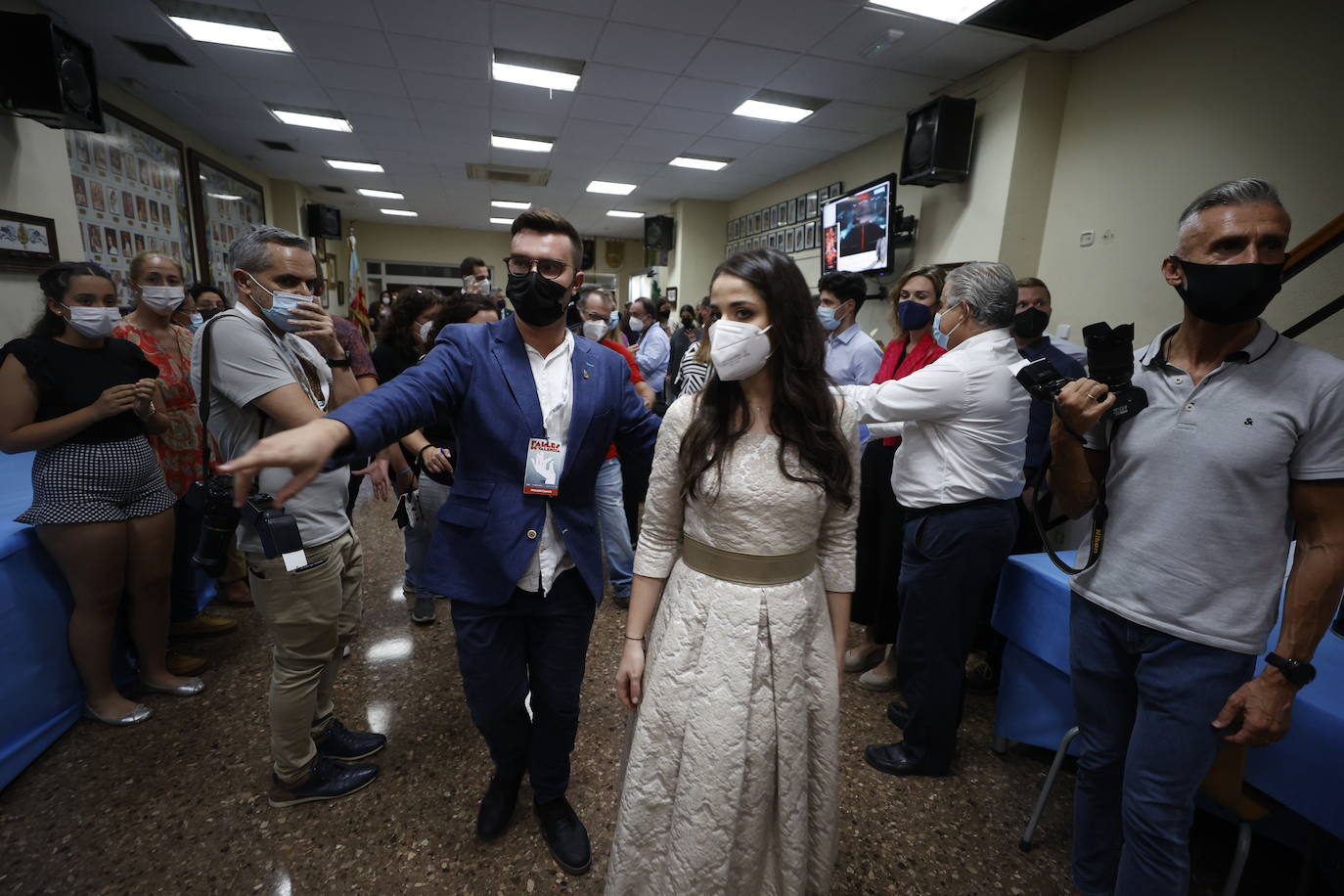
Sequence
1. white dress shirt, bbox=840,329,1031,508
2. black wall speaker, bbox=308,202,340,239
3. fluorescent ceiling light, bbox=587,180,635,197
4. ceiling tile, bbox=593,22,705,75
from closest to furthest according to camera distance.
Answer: white dress shirt, bbox=840,329,1031,508 → ceiling tile, bbox=593,22,705,75 → fluorescent ceiling light, bbox=587,180,635,197 → black wall speaker, bbox=308,202,340,239

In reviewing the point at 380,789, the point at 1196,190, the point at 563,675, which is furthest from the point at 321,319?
the point at 1196,190

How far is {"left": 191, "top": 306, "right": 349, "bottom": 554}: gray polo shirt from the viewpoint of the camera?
1.45 meters

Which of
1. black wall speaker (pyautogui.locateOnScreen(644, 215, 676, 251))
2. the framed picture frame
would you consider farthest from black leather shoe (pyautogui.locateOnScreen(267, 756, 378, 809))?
black wall speaker (pyautogui.locateOnScreen(644, 215, 676, 251))

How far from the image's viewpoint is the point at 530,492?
55.9 inches

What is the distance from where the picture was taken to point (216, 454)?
1.66m

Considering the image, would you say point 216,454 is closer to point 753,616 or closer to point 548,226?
point 548,226

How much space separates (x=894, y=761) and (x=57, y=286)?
3.22m

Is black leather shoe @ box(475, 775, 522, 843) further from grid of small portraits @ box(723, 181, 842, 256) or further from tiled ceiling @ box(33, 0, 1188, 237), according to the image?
grid of small portraits @ box(723, 181, 842, 256)

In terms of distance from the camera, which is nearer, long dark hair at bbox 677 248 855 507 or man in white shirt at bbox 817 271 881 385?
long dark hair at bbox 677 248 855 507

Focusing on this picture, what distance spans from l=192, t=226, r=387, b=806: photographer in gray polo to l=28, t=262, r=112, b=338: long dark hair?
822 millimetres

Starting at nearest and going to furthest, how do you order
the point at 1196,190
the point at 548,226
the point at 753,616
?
1. the point at 753,616
2. the point at 548,226
3. the point at 1196,190

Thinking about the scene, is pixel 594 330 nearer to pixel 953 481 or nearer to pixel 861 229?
pixel 953 481

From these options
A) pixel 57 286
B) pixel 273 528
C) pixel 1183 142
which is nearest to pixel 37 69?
pixel 57 286

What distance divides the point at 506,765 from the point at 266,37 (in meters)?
5.37
